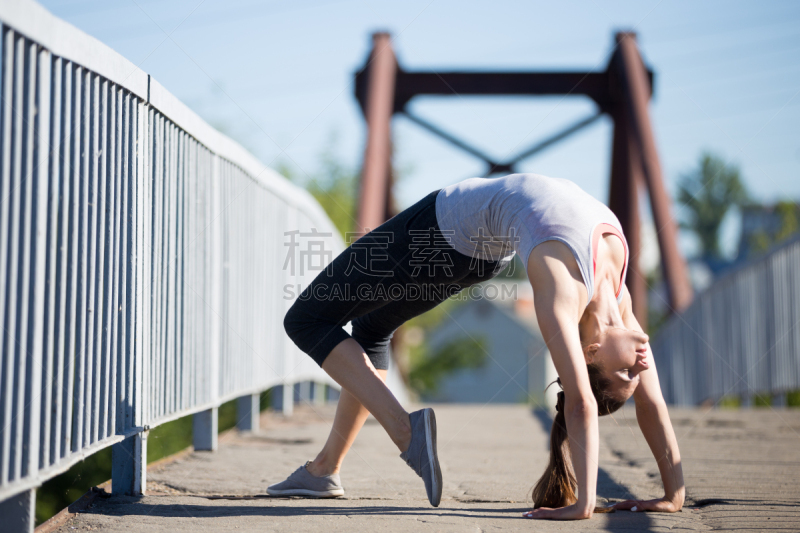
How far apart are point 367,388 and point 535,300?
0.51m

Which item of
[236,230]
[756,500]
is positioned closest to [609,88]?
[236,230]

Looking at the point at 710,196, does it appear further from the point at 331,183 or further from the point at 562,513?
the point at 562,513

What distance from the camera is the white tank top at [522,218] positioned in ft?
5.94

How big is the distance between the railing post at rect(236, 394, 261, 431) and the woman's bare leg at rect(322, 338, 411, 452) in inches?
77.8

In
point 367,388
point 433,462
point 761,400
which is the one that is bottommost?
point 761,400

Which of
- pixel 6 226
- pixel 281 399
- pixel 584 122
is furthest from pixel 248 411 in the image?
pixel 584 122

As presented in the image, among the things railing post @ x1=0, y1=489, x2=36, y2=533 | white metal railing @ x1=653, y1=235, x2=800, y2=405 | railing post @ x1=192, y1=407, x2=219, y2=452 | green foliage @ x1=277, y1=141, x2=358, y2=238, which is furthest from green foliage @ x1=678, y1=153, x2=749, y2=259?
railing post @ x1=0, y1=489, x2=36, y2=533

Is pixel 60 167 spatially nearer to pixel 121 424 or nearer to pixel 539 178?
pixel 121 424

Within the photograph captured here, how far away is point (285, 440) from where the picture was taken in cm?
372

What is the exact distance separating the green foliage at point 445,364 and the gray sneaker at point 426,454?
41.3 m

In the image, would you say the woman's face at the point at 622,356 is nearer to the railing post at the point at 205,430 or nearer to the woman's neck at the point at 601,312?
the woman's neck at the point at 601,312

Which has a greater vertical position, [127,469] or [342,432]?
[342,432]

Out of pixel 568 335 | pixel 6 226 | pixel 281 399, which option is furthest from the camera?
pixel 281 399

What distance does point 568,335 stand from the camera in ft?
5.74
